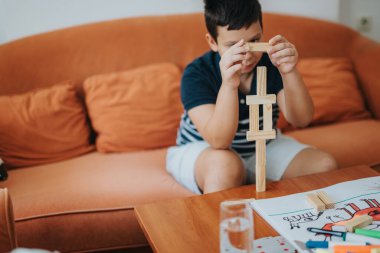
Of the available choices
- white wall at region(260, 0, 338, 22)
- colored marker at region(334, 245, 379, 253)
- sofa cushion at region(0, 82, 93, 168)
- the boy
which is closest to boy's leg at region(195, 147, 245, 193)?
the boy

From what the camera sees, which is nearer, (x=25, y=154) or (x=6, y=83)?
(x=25, y=154)

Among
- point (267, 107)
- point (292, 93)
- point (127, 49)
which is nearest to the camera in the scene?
point (267, 107)

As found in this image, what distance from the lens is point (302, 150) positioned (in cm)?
135

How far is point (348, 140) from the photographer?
67.0 inches

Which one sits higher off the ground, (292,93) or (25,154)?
(292,93)

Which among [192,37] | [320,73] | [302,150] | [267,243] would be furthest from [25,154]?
[320,73]

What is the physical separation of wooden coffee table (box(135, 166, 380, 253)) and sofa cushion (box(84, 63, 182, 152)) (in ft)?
2.25

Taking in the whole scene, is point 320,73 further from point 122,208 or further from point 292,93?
point 122,208

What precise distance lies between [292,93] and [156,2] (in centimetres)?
100

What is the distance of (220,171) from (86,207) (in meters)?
0.42

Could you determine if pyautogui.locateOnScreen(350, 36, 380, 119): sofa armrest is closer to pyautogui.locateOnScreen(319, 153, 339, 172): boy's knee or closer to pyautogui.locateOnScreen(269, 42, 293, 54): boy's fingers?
pyautogui.locateOnScreen(319, 153, 339, 172): boy's knee

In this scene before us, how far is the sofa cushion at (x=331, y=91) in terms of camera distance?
1.91 metres

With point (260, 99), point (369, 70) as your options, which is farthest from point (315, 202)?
point (369, 70)

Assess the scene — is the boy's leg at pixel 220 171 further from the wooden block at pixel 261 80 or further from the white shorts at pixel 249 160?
the wooden block at pixel 261 80
